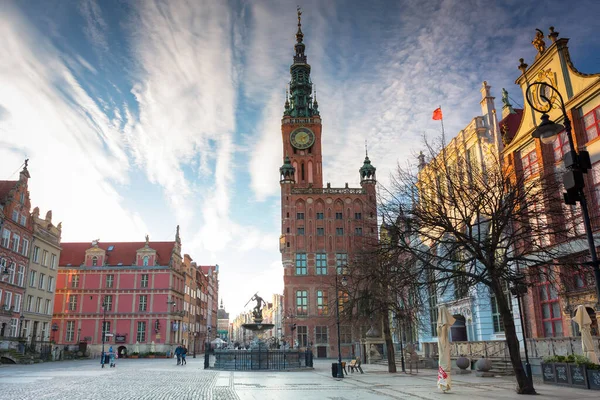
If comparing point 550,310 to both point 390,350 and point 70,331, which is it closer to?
point 390,350

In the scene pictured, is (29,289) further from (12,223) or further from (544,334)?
(544,334)

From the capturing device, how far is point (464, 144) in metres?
35.7

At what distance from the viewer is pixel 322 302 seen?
6694 cm

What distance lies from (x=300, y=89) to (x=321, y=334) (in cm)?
4387

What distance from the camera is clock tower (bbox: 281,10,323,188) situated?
78.1 metres

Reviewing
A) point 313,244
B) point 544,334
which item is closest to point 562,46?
point 544,334

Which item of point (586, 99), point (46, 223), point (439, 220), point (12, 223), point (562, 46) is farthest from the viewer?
point (46, 223)

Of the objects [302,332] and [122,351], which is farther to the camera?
[302,332]

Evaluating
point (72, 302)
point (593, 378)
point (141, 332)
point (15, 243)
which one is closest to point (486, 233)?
point (593, 378)

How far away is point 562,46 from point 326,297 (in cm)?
4747

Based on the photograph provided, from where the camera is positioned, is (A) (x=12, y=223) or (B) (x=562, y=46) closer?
(B) (x=562, y=46)

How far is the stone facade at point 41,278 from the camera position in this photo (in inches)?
1962

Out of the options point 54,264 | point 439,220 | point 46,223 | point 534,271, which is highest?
point 46,223

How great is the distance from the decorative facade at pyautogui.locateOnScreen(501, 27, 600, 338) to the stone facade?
156ft
